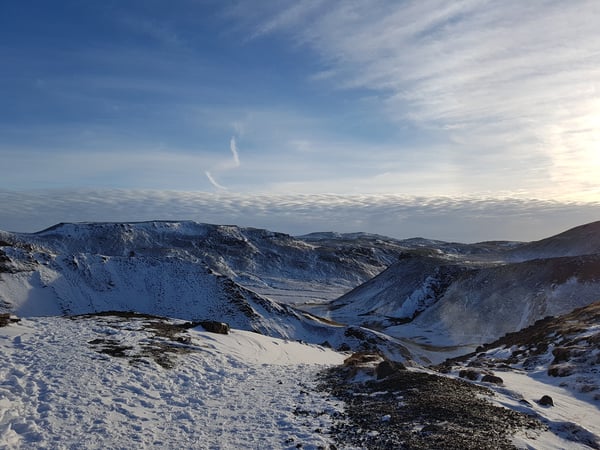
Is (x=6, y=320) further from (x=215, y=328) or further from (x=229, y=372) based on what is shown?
(x=229, y=372)

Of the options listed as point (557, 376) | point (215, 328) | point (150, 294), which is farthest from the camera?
point (150, 294)

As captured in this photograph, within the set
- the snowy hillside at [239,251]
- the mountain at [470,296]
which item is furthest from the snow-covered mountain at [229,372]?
the snowy hillside at [239,251]

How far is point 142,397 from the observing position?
13570mm

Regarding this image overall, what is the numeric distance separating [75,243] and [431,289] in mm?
116915

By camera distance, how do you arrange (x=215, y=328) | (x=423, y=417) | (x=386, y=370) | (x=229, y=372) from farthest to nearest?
1. (x=215, y=328)
2. (x=229, y=372)
3. (x=386, y=370)
4. (x=423, y=417)

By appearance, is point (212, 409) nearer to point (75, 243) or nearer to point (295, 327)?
point (295, 327)

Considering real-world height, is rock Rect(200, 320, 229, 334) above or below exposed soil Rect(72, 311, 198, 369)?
below

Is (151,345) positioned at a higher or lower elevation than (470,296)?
higher

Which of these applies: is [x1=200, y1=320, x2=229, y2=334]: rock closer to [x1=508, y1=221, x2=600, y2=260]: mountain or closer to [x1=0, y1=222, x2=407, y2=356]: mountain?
[x1=0, y1=222, x2=407, y2=356]: mountain

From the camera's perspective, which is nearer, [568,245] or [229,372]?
[229,372]

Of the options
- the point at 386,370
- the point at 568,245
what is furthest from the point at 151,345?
the point at 568,245

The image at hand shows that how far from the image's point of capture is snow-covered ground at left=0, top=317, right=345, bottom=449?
1048 cm

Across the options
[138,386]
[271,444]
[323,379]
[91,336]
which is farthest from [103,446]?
[91,336]

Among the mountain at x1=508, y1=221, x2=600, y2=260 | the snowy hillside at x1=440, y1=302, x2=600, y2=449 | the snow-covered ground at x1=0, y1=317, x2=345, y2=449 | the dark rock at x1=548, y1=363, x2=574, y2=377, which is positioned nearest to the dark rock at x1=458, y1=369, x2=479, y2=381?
the snowy hillside at x1=440, y1=302, x2=600, y2=449
